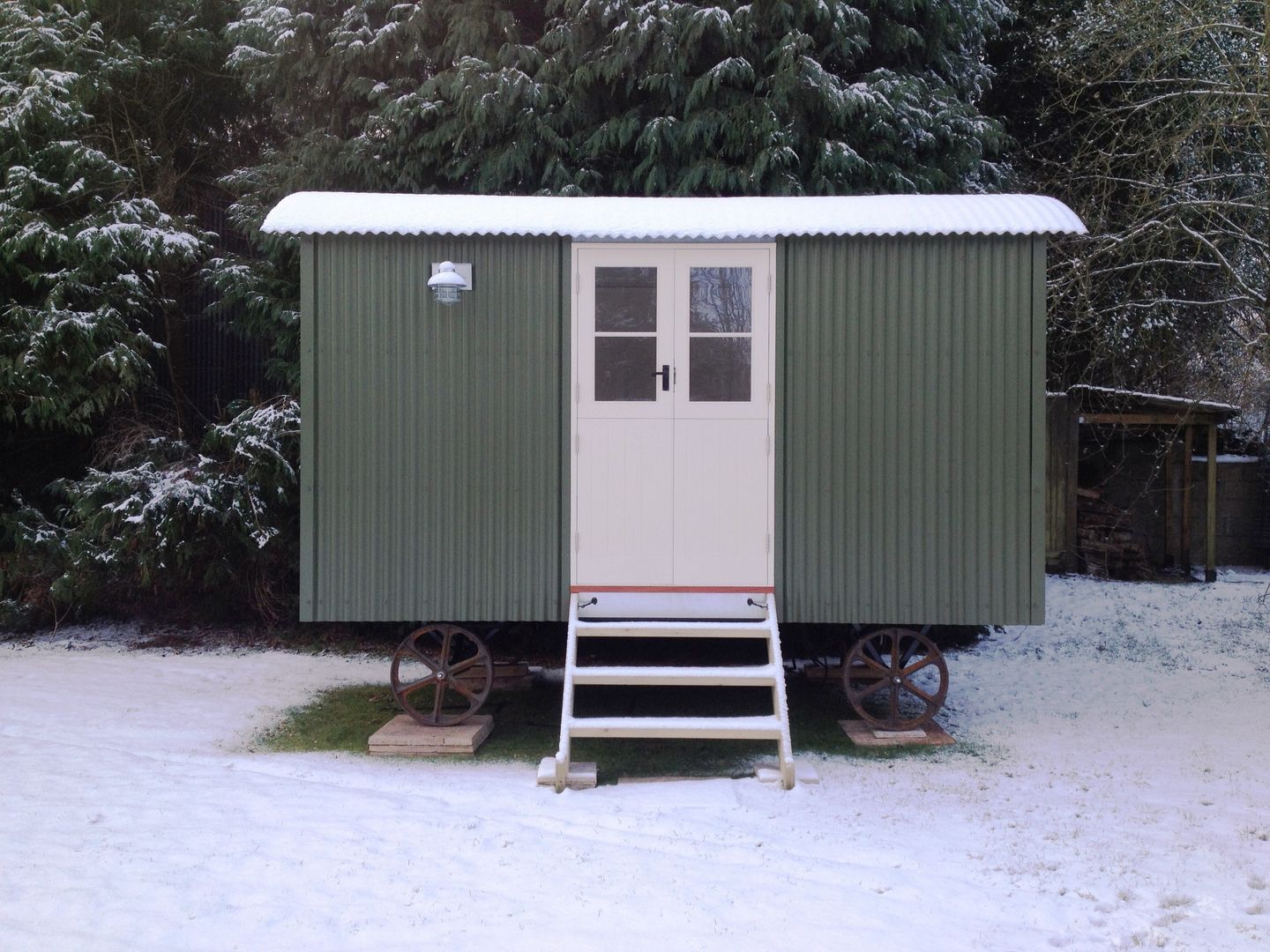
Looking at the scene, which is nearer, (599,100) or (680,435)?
(680,435)

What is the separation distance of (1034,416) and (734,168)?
3.75 meters

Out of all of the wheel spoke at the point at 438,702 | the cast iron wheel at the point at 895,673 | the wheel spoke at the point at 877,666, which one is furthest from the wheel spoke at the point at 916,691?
the wheel spoke at the point at 438,702

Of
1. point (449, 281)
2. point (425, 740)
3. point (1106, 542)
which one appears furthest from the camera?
point (1106, 542)

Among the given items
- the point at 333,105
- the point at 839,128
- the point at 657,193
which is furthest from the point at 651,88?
the point at 333,105

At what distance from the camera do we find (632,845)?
418 centimetres

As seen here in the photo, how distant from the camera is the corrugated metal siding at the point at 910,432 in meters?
5.52

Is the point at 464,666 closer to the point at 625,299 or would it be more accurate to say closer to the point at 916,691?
the point at 625,299

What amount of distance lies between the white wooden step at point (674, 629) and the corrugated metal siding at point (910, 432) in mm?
→ 297

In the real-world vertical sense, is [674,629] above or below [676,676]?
above

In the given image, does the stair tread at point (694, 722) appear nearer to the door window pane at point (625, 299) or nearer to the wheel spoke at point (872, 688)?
the wheel spoke at point (872, 688)

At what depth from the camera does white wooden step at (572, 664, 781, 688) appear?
5.22 m

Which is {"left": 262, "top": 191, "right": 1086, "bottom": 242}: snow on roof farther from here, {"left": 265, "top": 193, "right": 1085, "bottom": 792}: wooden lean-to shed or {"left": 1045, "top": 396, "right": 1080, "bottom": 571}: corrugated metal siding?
{"left": 1045, "top": 396, "right": 1080, "bottom": 571}: corrugated metal siding

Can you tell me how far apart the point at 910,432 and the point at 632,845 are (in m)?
2.65

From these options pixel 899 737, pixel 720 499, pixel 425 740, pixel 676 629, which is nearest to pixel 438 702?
pixel 425 740
